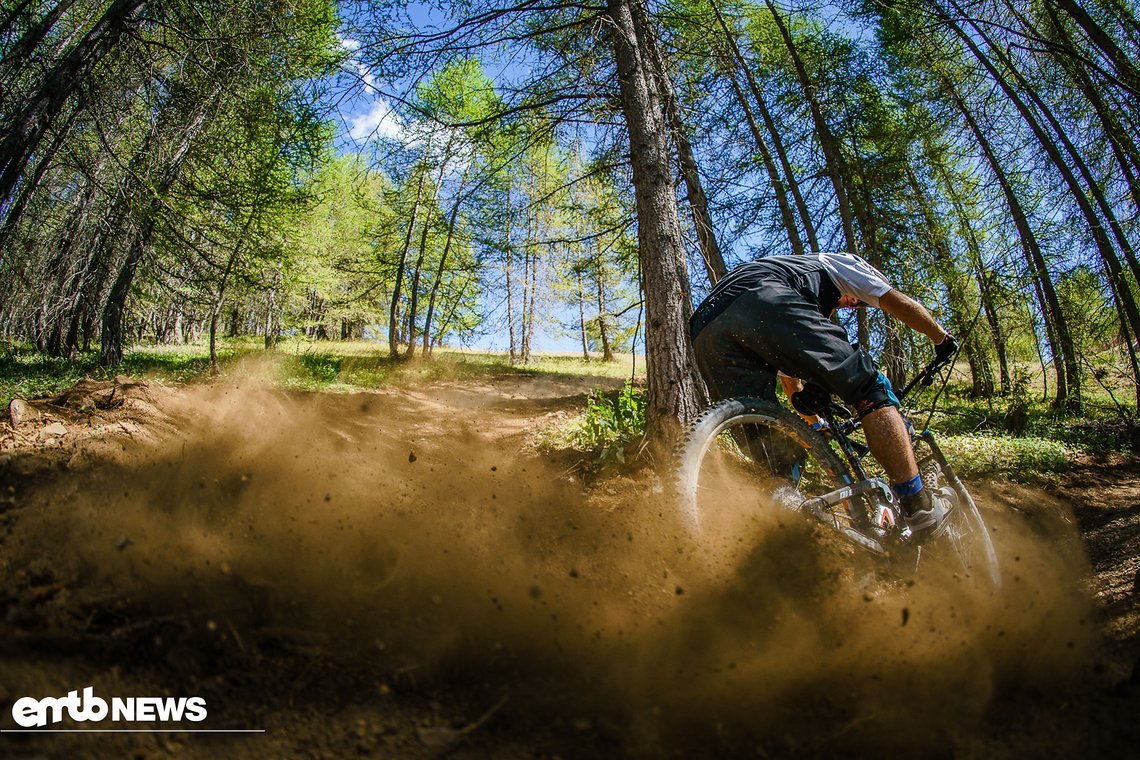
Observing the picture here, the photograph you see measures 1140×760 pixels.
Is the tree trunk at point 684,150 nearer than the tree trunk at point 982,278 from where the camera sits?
Yes

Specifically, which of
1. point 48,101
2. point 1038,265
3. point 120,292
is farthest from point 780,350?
point 120,292

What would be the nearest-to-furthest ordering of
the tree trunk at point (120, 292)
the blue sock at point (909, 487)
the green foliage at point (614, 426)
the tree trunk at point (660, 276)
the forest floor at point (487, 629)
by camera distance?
1. the forest floor at point (487, 629)
2. the blue sock at point (909, 487)
3. the tree trunk at point (660, 276)
4. the green foliage at point (614, 426)
5. the tree trunk at point (120, 292)

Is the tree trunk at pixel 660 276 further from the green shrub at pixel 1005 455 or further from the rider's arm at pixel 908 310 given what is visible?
the green shrub at pixel 1005 455

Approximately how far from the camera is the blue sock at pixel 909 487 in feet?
9.70

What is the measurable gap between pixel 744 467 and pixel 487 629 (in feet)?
5.69

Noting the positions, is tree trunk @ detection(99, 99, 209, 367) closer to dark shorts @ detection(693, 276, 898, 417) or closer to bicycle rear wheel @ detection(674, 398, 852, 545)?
dark shorts @ detection(693, 276, 898, 417)

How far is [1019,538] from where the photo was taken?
4488 mm

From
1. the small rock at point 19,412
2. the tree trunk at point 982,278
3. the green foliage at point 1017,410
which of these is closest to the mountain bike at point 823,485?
the small rock at point 19,412

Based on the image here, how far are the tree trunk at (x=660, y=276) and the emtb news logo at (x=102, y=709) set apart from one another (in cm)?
347

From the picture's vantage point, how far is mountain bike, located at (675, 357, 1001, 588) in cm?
263

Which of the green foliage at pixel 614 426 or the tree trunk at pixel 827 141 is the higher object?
the tree trunk at pixel 827 141

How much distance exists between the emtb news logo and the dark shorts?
268 centimetres

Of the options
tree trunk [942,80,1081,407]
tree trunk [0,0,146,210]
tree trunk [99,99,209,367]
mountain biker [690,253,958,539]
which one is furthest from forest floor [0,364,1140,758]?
tree trunk [942,80,1081,407]

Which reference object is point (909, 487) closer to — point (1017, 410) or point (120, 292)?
point (1017, 410)
